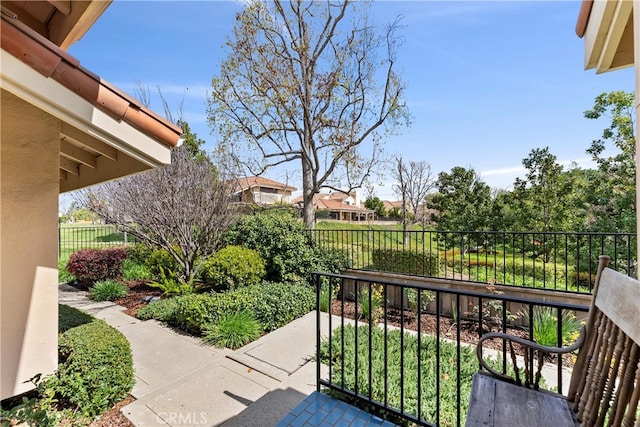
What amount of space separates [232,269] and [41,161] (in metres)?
3.63

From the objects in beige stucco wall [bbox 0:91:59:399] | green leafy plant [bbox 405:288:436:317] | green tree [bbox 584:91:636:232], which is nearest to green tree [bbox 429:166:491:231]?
green tree [bbox 584:91:636:232]

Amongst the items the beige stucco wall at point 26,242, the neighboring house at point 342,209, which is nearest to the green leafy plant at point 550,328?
the beige stucco wall at point 26,242

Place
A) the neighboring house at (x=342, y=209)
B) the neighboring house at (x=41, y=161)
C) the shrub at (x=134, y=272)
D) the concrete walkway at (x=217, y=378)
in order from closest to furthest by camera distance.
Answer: the neighboring house at (x=41, y=161) → the concrete walkway at (x=217, y=378) → the shrub at (x=134, y=272) → the neighboring house at (x=342, y=209)

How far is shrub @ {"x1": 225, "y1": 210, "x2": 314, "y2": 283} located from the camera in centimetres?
617

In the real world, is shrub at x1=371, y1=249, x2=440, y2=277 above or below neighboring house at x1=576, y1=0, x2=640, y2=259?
below

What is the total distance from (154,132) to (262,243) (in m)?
4.76

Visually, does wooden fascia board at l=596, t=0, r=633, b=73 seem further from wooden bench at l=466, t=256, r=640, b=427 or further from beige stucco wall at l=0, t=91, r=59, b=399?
beige stucco wall at l=0, t=91, r=59, b=399

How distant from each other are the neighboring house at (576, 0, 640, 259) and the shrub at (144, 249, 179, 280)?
7.32 m

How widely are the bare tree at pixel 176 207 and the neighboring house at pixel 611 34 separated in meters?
5.59

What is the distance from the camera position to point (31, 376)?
2.13 metres

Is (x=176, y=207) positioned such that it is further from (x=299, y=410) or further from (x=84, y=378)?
(x=299, y=410)

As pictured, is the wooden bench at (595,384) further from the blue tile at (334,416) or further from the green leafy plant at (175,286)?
the green leafy plant at (175,286)

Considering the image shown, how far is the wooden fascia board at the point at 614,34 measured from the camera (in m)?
1.23

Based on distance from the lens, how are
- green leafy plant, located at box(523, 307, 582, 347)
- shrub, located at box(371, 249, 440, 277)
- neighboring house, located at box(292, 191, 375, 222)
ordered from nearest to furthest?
green leafy plant, located at box(523, 307, 582, 347) → shrub, located at box(371, 249, 440, 277) → neighboring house, located at box(292, 191, 375, 222)
